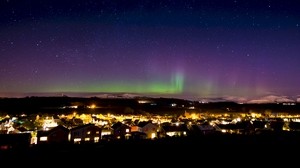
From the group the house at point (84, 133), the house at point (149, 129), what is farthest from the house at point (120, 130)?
the house at point (84, 133)

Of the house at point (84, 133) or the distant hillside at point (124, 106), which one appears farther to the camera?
the distant hillside at point (124, 106)

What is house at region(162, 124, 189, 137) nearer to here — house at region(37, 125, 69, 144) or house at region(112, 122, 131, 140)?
house at region(112, 122, 131, 140)

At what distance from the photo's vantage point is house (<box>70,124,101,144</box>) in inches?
1176

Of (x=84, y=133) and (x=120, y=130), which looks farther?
(x=120, y=130)

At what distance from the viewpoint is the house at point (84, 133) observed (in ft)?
98.0

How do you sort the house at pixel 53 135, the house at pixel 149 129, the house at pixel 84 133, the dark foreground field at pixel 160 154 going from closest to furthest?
1. the dark foreground field at pixel 160 154
2. the house at pixel 53 135
3. the house at pixel 84 133
4. the house at pixel 149 129

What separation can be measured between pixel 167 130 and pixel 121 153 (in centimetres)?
1841

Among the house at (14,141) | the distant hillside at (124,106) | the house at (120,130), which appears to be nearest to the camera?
the house at (14,141)

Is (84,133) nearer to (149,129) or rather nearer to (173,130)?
(149,129)

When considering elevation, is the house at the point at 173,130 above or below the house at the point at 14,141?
below

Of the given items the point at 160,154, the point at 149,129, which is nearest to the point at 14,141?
the point at 160,154

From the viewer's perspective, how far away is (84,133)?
101 feet

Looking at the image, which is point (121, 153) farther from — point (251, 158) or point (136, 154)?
point (251, 158)

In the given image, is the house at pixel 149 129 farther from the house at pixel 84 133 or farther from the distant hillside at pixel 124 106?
the distant hillside at pixel 124 106
